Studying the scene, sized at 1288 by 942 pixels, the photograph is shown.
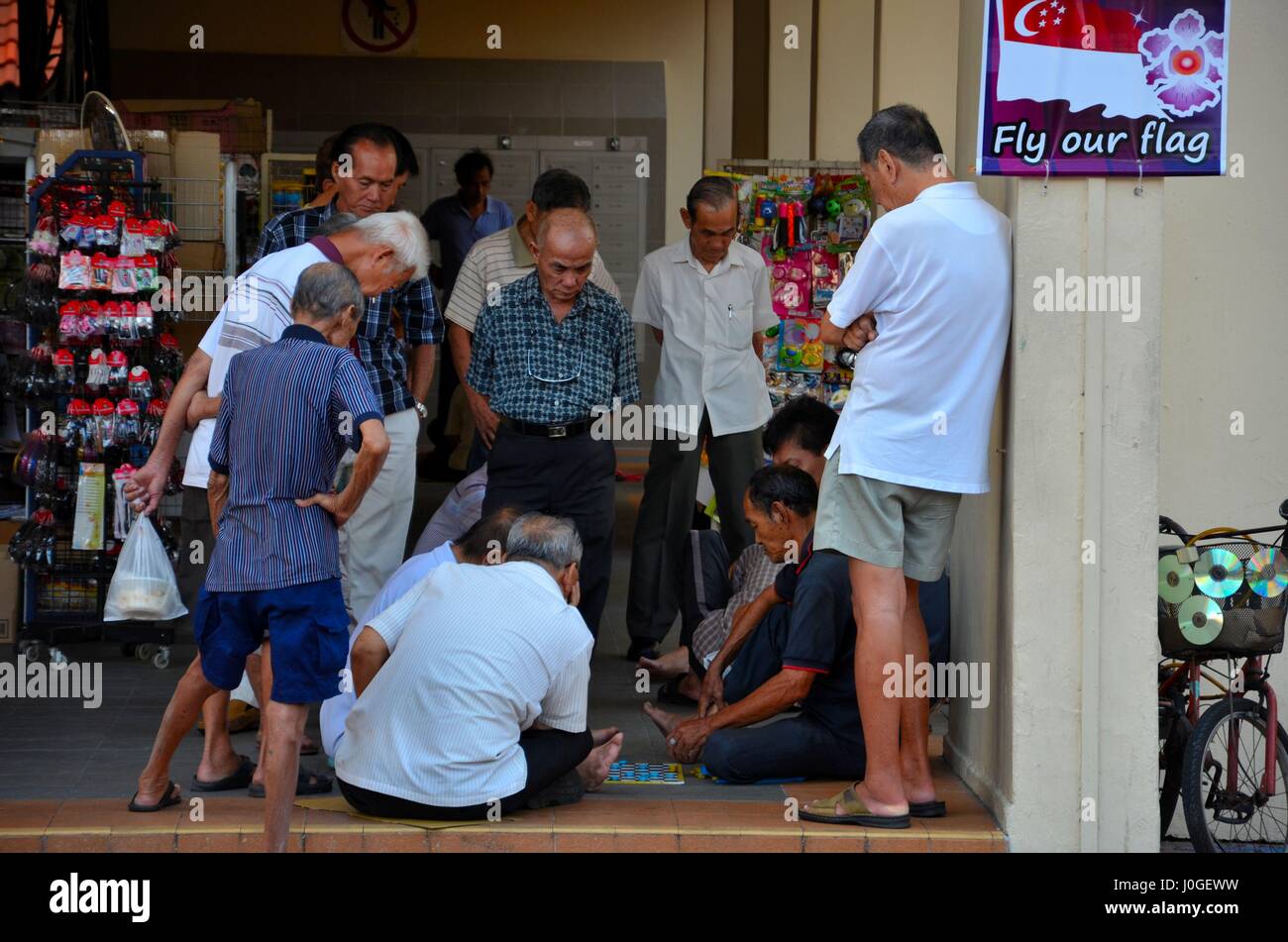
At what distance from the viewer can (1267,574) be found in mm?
4215

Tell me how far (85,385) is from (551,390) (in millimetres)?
2021

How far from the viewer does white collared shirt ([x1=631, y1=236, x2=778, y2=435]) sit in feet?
20.8

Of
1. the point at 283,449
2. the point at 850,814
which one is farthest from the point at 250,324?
the point at 850,814

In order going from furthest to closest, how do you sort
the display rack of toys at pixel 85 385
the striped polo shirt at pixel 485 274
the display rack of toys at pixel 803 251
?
the display rack of toys at pixel 803 251
the display rack of toys at pixel 85 385
the striped polo shirt at pixel 485 274

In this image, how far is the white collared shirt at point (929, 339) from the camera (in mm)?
4066

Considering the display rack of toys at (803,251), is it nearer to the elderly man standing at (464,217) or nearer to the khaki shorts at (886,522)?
the elderly man standing at (464,217)

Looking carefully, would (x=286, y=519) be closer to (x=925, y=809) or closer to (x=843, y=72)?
(x=925, y=809)

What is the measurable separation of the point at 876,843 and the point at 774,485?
121cm

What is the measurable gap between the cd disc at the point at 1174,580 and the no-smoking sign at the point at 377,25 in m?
9.17

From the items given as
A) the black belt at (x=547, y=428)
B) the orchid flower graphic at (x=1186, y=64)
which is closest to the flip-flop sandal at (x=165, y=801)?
the black belt at (x=547, y=428)

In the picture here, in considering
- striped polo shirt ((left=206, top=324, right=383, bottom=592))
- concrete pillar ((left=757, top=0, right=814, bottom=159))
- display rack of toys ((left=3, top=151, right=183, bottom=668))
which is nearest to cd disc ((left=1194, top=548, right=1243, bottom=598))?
striped polo shirt ((left=206, top=324, right=383, bottom=592))

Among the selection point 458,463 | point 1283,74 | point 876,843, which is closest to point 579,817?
point 876,843

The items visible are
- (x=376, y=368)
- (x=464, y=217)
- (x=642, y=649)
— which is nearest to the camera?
(x=376, y=368)

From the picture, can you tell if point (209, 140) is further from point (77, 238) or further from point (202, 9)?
point (202, 9)
